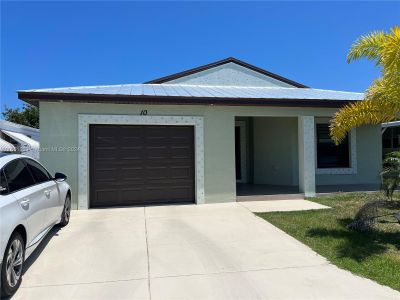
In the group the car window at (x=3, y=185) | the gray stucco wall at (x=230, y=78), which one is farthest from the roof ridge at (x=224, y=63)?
the car window at (x=3, y=185)

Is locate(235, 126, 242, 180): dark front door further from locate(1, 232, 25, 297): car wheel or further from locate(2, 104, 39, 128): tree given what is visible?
locate(2, 104, 39, 128): tree

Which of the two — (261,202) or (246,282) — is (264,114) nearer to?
(261,202)

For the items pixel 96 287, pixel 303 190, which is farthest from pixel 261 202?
pixel 96 287

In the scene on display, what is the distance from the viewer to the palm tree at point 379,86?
5.65m

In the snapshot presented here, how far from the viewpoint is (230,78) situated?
17312 millimetres

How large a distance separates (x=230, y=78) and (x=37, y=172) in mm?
12743

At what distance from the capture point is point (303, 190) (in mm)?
11172

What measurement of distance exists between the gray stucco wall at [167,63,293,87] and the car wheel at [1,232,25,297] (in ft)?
43.7

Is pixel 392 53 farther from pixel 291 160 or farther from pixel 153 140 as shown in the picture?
pixel 291 160

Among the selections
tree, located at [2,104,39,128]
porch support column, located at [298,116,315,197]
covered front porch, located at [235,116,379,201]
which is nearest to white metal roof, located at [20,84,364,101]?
porch support column, located at [298,116,315,197]

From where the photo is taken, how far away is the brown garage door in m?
9.85

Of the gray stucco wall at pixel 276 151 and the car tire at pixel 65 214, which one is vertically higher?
the gray stucco wall at pixel 276 151

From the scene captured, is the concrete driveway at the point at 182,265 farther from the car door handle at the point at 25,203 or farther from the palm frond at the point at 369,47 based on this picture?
the palm frond at the point at 369,47

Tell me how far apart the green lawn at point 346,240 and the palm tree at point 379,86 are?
1.89 metres
